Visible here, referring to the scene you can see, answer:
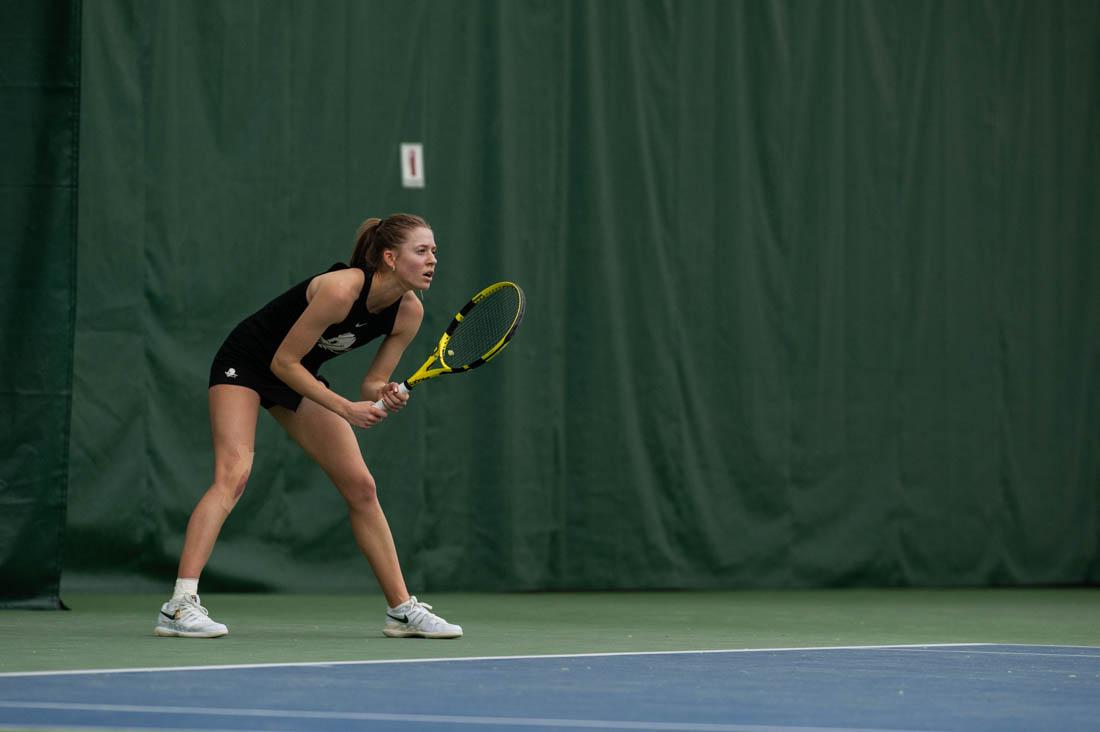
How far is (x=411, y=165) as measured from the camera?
8.15 m

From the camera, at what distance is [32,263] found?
6.90m

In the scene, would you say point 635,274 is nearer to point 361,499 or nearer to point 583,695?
point 361,499

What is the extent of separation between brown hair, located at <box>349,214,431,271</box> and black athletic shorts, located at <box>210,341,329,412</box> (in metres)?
0.37

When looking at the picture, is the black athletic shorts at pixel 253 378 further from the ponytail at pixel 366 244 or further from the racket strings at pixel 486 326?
the racket strings at pixel 486 326

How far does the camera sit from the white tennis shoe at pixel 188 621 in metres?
5.28

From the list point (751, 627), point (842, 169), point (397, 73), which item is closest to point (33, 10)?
point (397, 73)

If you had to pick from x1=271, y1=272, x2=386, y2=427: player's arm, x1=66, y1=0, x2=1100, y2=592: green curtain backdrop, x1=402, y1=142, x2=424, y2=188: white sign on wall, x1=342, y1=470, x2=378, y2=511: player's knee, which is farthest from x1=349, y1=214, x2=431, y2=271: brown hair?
x1=402, y1=142, x2=424, y2=188: white sign on wall

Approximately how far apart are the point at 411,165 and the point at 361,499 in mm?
2950

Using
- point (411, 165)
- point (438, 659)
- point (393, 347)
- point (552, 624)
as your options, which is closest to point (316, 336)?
point (393, 347)

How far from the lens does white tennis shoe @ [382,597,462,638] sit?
541 cm

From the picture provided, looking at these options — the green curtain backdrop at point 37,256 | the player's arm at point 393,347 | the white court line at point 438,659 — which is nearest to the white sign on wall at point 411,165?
the green curtain backdrop at point 37,256

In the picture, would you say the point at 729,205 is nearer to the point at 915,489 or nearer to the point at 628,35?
the point at 628,35

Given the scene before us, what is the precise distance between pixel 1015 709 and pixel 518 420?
4711 mm

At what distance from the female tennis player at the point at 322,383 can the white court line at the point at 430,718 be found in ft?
5.81
